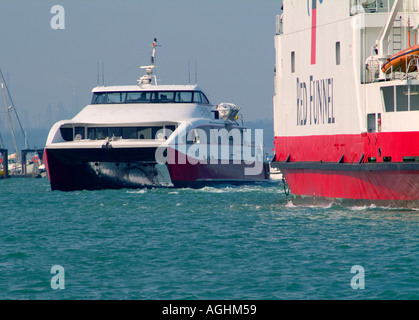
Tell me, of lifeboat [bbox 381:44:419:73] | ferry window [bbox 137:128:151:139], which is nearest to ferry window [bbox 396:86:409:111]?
lifeboat [bbox 381:44:419:73]

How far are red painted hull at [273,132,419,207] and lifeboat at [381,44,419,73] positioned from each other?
7.03 feet

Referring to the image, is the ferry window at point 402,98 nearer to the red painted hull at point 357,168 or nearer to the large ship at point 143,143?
the red painted hull at point 357,168

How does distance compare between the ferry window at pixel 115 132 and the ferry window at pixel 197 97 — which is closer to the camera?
the ferry window at pixel 115 132

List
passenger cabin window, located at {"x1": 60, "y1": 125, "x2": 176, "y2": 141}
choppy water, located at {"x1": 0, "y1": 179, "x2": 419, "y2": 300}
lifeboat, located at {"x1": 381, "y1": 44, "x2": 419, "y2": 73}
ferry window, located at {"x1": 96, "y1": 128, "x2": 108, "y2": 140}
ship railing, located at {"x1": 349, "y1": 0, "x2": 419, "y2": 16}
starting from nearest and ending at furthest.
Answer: choppy water, located at {"x1": 0, "y1": 179, "x2": 419, "y2": 300} → lifeboat, located at {"x1": 381, "y1": 44, "x2": 419, "y2": 73} → ship railing, located at {"x1": 349, "y1": 0, "x2": 419, "y2": 16} → passenger cabin window, located at {"x1": 60, "y1": 125, "x2": 176, "y2": 141} → ferry window, located at {"x1": 96, "y1": 128, "x2": 108, "y2": 140}

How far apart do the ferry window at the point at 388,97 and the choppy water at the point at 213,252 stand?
333cm

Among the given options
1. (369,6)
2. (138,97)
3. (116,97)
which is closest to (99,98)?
(116,97)

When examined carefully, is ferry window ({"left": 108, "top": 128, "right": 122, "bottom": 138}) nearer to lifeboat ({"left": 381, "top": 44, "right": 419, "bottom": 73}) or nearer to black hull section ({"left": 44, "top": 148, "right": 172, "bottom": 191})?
black hull section ({"left": 44, "top": 148, "right": 172, "bottom": 191})

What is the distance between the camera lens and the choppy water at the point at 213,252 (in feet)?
50.7

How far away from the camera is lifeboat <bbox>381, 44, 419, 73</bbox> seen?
24.9 meters

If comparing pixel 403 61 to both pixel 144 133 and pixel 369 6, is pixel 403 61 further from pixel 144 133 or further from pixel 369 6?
pixel 144 133

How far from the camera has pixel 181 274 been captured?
17.0m

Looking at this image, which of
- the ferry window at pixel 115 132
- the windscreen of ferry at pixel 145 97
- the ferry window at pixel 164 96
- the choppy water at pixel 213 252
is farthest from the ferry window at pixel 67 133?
the choppy water at pixel 213 252
